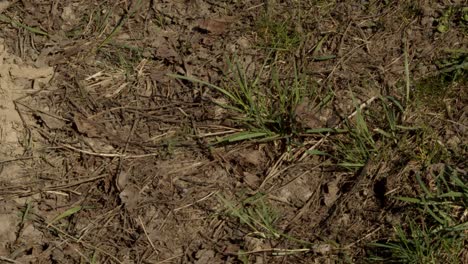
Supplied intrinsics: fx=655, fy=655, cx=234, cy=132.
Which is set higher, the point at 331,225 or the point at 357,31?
the point at 357,31

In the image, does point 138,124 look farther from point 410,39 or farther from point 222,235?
point 410,39

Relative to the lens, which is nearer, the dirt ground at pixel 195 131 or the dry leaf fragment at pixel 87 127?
the dirt ground at pixel 195 131

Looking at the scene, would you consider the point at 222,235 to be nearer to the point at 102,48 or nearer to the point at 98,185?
the point at 98,185

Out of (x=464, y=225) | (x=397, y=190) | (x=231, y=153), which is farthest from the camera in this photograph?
(x=231, y=153)

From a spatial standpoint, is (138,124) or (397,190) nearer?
(397,190)

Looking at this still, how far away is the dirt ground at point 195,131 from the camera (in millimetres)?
2764

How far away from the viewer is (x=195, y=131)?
2.98 metres

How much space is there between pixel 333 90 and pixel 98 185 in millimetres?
1155

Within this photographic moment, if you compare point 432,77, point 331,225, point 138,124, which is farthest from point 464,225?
point 138,124

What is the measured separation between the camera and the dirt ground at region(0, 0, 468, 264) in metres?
2.76

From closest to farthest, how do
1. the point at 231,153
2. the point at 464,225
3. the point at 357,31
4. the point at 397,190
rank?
the point at 464,225 < the point at 397,190 < the point at 231,153 < the point at 357,31

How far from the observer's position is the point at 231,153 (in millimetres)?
2932

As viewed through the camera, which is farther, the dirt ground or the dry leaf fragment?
the dry leaf fragment

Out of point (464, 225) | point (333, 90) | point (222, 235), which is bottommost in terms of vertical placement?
point (222, 235)
